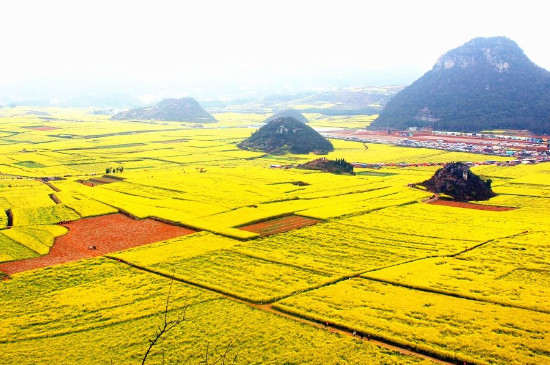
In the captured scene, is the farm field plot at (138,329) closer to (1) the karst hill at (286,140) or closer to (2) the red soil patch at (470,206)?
(2) the red soil patch at (470,206)

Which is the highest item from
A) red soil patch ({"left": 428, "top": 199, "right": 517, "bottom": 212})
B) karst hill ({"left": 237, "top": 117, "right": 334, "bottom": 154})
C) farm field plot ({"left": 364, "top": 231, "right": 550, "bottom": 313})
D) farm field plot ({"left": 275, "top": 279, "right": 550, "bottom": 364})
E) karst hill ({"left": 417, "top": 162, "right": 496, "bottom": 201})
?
karst hill ({"left": 237, "top": 117, "right": 334, "bottom": 154})

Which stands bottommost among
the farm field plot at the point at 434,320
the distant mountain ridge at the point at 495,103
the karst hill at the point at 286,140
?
the farm field plot at the point at 434,320

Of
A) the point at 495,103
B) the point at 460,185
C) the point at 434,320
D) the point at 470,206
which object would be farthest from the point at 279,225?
the point at 495,103

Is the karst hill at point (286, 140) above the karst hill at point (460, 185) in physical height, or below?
above

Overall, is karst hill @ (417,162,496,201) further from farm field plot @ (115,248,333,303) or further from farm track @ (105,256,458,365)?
farm track @ (105,256,458,365)

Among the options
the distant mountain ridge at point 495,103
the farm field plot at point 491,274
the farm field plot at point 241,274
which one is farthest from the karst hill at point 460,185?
the distant mountain ridge at point 495,103

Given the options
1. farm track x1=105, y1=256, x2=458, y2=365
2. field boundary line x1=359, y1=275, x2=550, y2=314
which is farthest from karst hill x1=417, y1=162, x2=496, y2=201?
farm track x1=105, y1=256, x2=458, y2=365

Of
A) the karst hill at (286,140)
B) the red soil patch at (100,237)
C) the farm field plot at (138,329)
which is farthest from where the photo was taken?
the karst hill at (286,140)

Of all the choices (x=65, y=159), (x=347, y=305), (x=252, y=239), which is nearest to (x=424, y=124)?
(x=65, y=159)

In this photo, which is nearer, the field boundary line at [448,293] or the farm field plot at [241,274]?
the field boundary line at [448,293]
